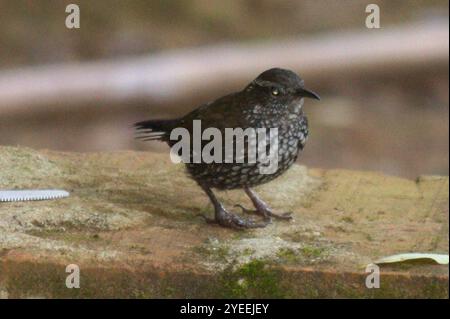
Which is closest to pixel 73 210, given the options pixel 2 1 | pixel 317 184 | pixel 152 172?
pixel 152 172

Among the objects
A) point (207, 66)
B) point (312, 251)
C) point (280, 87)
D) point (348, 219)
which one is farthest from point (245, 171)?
point (207, 66)

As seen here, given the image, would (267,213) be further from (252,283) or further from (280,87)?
(252,283)

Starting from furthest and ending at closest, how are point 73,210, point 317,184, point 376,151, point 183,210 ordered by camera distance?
point 376,151, point 317,184, point 183,210, point 73,210

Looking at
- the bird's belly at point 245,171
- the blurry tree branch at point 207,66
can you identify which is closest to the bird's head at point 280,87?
the bird's belly at point 245,171

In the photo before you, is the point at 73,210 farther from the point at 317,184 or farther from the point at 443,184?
the point at 443,184

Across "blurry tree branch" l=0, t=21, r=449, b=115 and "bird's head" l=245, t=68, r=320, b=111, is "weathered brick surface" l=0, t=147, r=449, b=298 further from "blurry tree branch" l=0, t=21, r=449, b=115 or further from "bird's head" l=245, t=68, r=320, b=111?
"blurry tree branch" l=0, t=21, r=449, b=115
